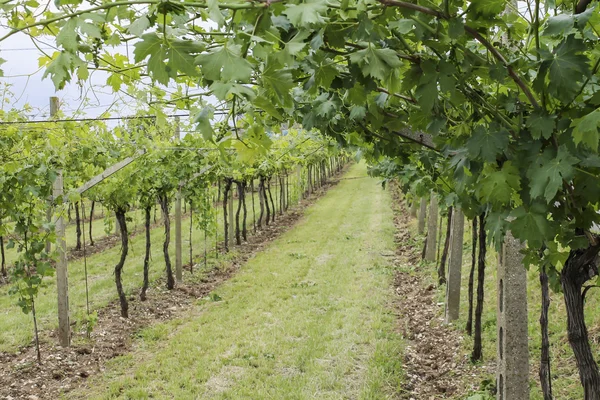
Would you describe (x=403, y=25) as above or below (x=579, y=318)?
above

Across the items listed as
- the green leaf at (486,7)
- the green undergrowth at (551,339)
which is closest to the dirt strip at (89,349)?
the green undergrowth at (551,339)

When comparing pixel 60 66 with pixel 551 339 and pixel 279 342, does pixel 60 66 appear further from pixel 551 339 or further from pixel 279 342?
pixel 279 342

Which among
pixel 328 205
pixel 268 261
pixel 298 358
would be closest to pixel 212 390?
pixel 298 358

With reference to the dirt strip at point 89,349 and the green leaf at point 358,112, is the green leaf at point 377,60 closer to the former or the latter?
the green leaf at point 358,112

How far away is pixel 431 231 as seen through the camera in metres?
9.56

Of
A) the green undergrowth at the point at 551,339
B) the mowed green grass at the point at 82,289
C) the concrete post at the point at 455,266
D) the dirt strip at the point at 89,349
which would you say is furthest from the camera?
the mowed green grass at the point at 82,289

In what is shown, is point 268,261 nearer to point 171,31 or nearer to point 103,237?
point 103,237

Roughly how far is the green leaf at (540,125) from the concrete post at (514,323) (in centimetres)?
205

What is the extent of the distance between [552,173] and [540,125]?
8.1 inches

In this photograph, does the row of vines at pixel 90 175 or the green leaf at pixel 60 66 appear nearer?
the green leaf at pixel 60 66

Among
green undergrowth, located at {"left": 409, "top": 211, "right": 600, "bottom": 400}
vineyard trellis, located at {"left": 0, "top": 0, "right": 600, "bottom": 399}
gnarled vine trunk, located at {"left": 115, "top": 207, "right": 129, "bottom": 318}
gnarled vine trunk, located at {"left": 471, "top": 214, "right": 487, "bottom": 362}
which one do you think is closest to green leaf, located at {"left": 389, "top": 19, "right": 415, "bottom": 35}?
vineyard trellis, located at {"left": 0, "top": 0, "right": 600, "bottom": 399}

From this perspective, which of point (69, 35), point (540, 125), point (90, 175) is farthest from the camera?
point (90, 175)

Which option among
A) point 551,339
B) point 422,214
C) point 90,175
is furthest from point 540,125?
point 422,214

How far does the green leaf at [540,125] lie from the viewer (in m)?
1.56
